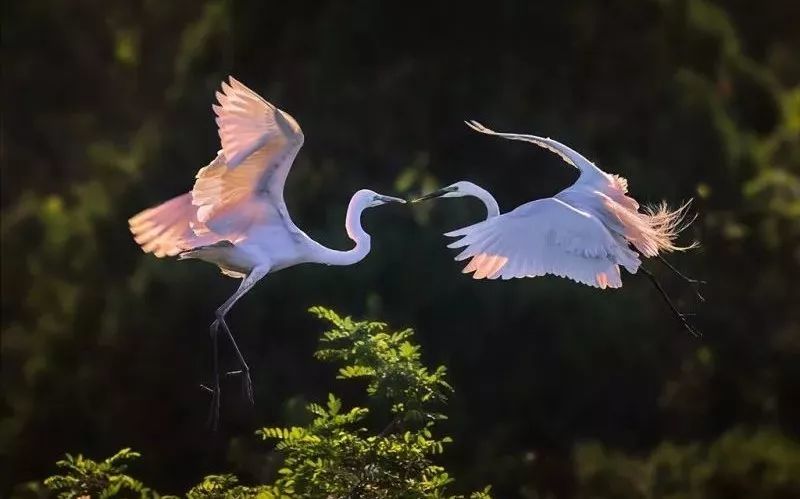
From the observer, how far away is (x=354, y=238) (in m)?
4.54

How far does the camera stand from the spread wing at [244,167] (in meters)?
3.86

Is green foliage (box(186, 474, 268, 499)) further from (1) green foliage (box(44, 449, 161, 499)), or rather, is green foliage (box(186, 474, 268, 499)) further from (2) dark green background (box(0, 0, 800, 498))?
(2) dark green background (box(0, 0, 800, 498))

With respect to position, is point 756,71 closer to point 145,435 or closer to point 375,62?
point 375,62

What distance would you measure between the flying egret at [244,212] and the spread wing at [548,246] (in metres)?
0.58

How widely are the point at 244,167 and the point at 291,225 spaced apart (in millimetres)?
402

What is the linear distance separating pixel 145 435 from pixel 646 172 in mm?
2581

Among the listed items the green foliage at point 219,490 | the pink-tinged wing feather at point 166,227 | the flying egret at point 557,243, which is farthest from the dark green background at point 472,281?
the green foliage at point 219,490

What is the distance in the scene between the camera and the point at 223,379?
629 cm

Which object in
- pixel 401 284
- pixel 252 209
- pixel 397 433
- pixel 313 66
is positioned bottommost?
pixel 397 433

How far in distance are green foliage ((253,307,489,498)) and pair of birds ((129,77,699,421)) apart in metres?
0.38

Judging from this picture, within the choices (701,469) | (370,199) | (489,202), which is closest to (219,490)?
(370,199)

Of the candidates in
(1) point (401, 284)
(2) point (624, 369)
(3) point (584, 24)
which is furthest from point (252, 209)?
(3) point (584, 24)

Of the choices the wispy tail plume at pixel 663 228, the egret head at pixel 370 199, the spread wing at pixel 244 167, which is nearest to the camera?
the spread wing at pixel 244 167

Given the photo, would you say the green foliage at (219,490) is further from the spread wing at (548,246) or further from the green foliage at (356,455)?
the spread wing at (548,246)
